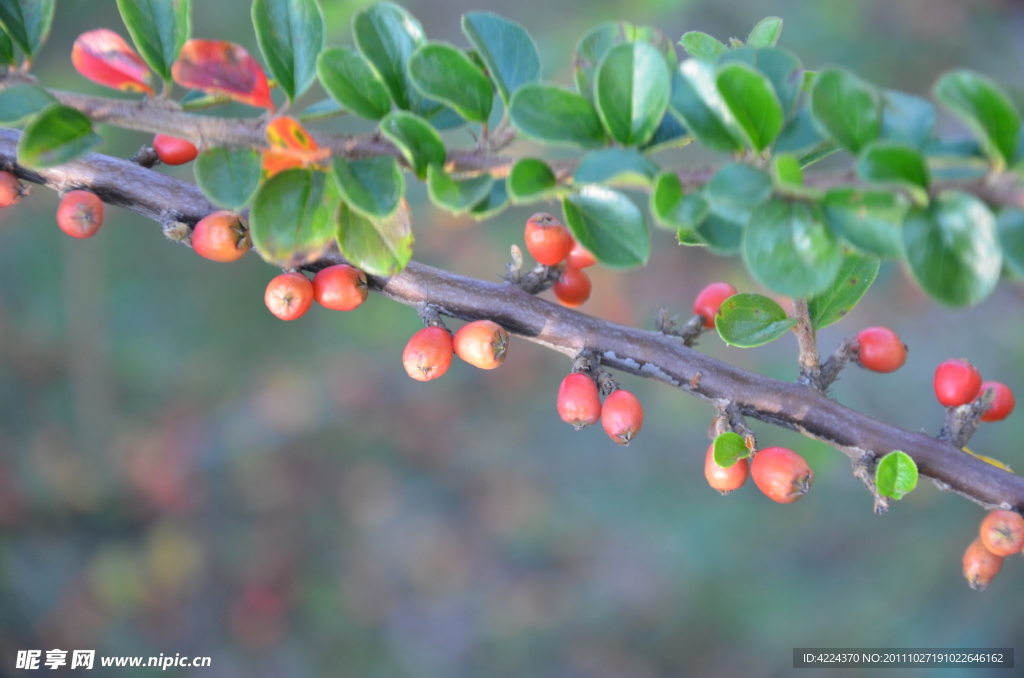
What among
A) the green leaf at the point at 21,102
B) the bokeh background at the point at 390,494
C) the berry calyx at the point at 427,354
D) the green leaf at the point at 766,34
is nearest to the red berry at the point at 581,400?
the berry calyx at the point at 427,354

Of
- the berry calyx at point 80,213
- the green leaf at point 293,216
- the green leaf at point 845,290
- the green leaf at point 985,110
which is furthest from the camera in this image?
the green leaf at point 845,290

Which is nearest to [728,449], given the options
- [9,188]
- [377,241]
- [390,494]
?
[377,241]

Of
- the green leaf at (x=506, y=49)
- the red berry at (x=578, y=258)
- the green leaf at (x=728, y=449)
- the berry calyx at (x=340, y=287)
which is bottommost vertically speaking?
the green leaf at (x=728, y=449)

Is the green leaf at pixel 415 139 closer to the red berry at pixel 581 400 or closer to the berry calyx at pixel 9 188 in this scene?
the red berry at pixel 581 400

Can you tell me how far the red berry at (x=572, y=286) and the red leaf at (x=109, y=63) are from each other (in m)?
0.90

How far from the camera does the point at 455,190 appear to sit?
1.06 meters

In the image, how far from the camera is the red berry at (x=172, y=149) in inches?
55.6

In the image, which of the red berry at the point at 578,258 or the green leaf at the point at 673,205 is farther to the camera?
the red berry at the point at 578,258

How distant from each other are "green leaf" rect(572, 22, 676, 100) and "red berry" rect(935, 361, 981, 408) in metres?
0.98

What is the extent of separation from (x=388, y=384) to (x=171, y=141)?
3913 millimetres

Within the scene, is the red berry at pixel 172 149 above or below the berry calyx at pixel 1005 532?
above

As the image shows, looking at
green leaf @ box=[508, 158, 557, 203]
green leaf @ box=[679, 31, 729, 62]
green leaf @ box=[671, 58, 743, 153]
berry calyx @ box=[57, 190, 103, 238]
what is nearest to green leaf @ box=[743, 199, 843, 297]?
green leaf @ box=[671, 58, 743, 153]

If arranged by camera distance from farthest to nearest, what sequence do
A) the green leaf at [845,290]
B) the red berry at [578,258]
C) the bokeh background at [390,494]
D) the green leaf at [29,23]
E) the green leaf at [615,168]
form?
the bokeh background at [390,494]
the red berry at [578,258]
the green leaf at [845,290]
the green leaf at [29,23]
the green leaf at [615,168]

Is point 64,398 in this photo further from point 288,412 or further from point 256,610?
point 256,610
